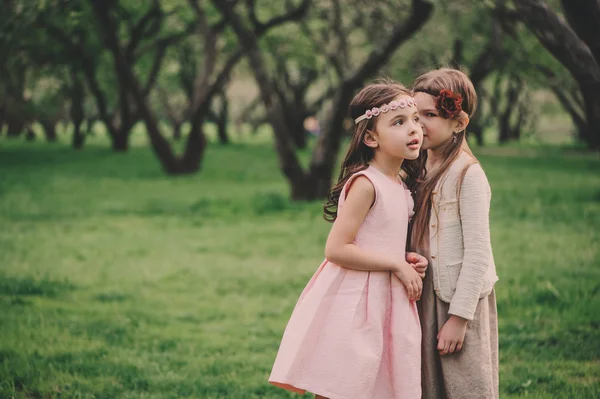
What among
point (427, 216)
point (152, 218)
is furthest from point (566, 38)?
point (152, 218)

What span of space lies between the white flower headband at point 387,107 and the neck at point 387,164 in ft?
0.57

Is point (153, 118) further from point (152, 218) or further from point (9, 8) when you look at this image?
point (9, 8)

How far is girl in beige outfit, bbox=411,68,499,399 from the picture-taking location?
2814 mm

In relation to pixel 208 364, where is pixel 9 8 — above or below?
above

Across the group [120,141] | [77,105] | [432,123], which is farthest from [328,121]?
[120,141]

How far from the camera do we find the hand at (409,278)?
111 inches

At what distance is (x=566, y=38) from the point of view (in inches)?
167

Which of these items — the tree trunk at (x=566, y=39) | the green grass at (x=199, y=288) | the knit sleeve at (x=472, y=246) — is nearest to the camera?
the knit sleeve at (x=472, y=246)

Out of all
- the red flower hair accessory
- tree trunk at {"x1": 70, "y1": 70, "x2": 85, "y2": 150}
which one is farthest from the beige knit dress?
tree trunk at {"x1": 70, "y1": 70, "x2": 85, "y2": 150}

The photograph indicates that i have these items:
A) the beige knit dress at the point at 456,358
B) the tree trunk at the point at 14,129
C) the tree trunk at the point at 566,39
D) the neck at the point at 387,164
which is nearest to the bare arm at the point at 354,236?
the neck at the point at 387,164

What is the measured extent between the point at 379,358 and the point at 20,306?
14.6ft

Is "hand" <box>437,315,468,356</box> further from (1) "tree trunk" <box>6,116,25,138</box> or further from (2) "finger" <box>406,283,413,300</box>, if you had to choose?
(1) "tree trunk" <box>6,116,25,138</box>

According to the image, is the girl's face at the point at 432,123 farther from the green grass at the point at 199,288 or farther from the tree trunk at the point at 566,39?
the green grass at the point at 199,288

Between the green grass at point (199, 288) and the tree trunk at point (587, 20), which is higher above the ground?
the tree trunk at point (587, 20)
